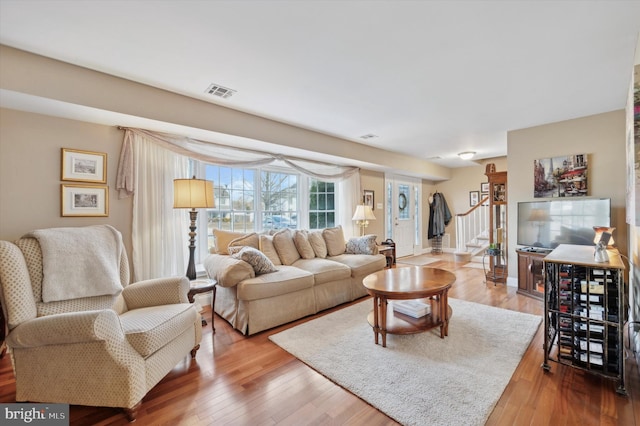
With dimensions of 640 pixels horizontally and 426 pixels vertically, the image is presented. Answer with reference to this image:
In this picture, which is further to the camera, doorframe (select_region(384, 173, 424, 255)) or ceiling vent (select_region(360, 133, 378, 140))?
doorframe (select_region(384, 173, 424, 255))

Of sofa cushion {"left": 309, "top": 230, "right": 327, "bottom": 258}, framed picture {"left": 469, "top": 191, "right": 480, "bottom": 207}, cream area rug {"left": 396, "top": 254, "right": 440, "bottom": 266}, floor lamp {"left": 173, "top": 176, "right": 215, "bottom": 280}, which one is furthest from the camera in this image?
framed picture {"left": 469, "top": 191, "right": 480, "bottom": 207}

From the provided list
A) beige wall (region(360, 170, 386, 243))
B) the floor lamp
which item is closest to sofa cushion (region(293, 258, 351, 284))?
the floor lamp

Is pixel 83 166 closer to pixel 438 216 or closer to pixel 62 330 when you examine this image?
pixel 62 330

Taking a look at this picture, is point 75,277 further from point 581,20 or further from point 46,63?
point 581,20

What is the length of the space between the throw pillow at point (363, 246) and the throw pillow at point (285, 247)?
923 millimetres

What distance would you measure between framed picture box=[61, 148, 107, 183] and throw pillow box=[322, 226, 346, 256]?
2.80m

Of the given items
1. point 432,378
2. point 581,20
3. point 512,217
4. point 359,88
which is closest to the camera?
point 581,20

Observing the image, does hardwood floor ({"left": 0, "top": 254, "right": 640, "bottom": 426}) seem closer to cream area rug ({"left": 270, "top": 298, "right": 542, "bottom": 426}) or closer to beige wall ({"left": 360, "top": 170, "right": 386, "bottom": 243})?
cream area rug ({"left": 270, "top": 298, "right": 542, "bottom": 426})

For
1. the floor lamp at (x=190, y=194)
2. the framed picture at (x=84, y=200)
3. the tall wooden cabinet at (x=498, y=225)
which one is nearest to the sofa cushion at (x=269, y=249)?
the floor lamp at (x=190, y=194)

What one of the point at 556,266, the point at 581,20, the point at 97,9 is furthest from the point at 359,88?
the point at 556,266

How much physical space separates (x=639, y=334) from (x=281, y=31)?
347 cm

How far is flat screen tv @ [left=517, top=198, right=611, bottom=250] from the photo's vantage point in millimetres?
3160

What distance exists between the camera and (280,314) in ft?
9.02

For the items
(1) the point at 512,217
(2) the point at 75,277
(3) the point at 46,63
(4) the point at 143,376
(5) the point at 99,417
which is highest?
(3) the point at 46,63
